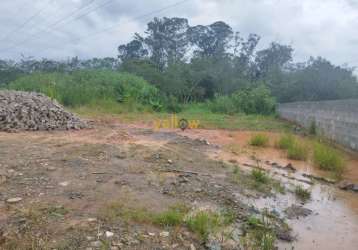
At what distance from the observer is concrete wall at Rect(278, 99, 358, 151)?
7.59 meters

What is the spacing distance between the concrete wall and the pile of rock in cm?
693

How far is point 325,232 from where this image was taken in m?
3.30

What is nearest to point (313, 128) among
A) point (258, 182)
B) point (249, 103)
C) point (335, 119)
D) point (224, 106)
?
point (335, 119)

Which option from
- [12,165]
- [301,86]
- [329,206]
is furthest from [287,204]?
[301,86]

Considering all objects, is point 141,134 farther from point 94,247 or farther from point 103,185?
point 94,247

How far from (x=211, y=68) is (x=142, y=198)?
22.2m

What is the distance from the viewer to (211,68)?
984 inches

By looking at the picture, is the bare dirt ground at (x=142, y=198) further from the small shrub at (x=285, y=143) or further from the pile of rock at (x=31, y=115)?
the pile of rock at (x=31, y=115)

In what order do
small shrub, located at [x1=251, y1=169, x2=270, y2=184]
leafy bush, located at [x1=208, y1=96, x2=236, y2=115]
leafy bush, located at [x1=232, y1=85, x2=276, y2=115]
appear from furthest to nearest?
1. leafy bush, located at [x1=208, y1=96, x2=236, y2=115]
2. leafy bush, located at [x1=232, y1=85, x2=276, y2=115]
3. small shrub, located at [x1=251, y1=169, x2=270, y2=184]

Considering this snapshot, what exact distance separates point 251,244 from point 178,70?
2179cm

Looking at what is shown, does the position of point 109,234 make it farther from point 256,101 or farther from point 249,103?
point 249,103

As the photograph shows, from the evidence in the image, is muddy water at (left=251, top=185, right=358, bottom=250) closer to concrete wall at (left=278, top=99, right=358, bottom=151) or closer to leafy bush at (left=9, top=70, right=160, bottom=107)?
concrete wall at (left=278, top=99, right=358, bottom=151)

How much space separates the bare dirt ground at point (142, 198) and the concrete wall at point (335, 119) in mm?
1296

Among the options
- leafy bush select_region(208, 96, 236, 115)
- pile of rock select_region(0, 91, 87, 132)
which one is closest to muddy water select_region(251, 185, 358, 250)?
pile of rock select_region(0, 91, 87, 132)
